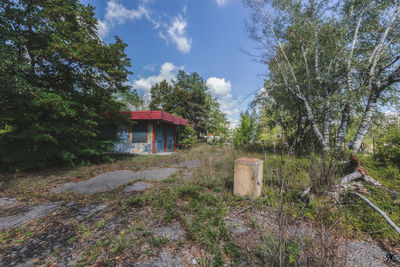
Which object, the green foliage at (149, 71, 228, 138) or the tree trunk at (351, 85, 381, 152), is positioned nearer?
the tree trunk at (351, 85, 381, 152)

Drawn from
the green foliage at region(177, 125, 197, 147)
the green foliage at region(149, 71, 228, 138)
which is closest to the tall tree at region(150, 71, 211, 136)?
the green foliage at region(149, 71, 228, 138)

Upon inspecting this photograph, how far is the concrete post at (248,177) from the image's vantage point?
111 inches

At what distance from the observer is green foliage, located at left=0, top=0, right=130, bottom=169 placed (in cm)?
407

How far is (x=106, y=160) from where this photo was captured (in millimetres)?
6809

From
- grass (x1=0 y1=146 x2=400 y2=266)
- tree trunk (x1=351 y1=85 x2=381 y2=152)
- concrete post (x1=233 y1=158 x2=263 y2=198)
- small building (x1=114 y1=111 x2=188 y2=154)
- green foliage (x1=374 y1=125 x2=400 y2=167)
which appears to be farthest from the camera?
small building (x1=114 y1=111 x2=188 y2=154)

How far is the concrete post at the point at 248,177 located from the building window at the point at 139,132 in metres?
8.49

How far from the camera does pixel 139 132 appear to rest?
399 inches

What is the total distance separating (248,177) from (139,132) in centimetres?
901

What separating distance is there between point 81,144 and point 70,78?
8.22ft

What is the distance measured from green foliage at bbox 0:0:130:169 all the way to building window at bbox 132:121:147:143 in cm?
402

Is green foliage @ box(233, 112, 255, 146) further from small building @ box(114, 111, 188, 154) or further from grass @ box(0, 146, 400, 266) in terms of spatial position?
grass @ box(0, 146, 400, 266)

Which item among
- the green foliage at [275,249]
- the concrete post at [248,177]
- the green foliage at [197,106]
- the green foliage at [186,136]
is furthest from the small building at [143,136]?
the green foliage at [275,249]

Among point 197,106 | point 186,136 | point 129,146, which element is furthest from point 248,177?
point 197,106

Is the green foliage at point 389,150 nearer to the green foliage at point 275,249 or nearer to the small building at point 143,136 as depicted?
the green foliage at point 275,249
